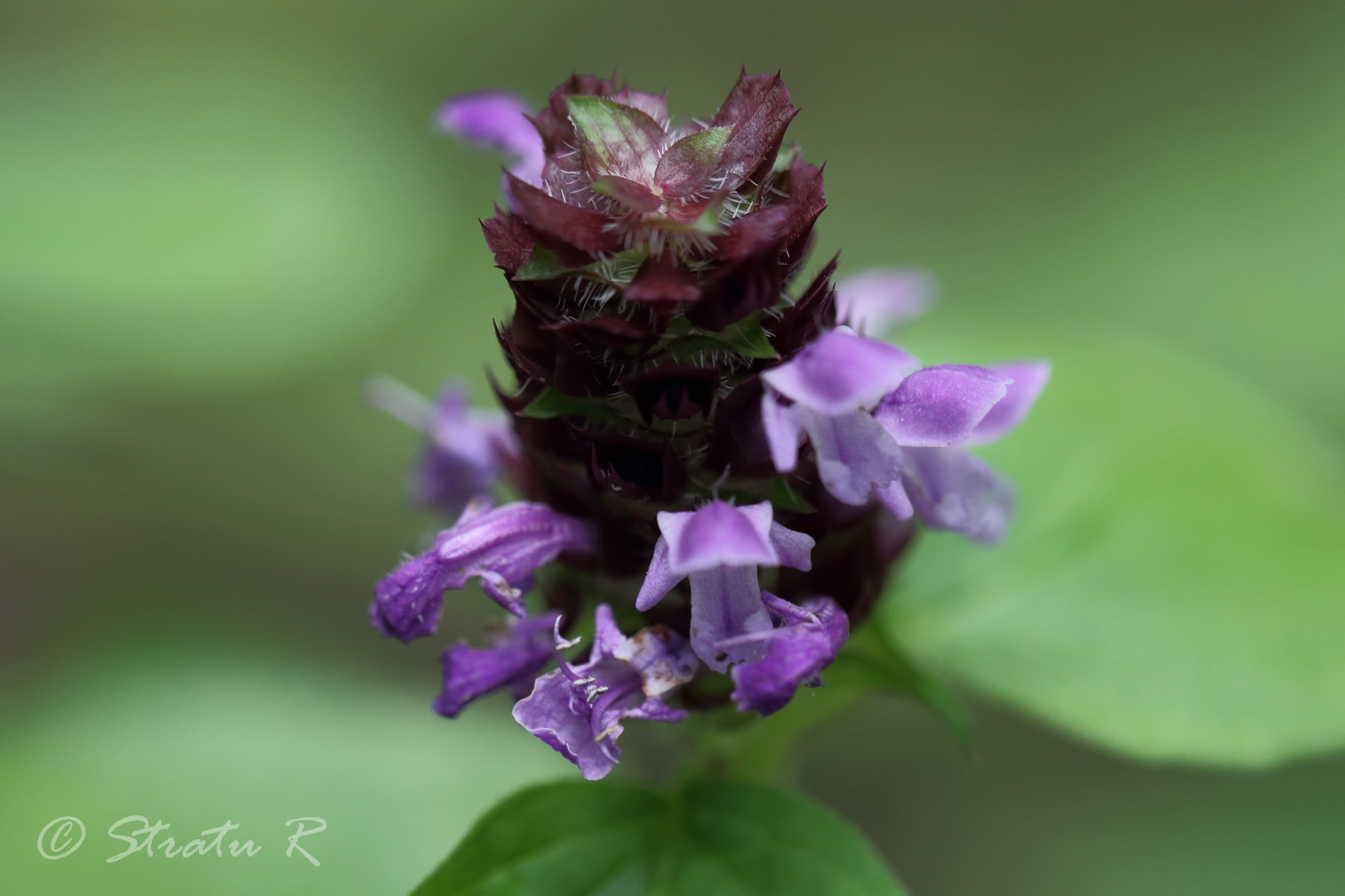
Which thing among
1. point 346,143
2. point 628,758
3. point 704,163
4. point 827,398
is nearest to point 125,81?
point 346,143

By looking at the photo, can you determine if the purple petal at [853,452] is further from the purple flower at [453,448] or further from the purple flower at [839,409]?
the purple flower at [453,448]

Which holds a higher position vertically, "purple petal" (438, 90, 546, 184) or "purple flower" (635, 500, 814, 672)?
"purple petal" (438, 90, 546, 184)

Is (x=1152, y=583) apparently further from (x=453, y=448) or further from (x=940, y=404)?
(x=453, y=448)

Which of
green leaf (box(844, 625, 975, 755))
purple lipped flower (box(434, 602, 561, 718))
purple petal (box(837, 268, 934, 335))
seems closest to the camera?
purple lipped flower (box(434, 602, 561, 718))

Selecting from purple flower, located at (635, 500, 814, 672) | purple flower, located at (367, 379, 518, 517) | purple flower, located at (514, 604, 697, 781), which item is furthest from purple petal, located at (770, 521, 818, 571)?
purple flower, located at (367, 379, 518, 517)

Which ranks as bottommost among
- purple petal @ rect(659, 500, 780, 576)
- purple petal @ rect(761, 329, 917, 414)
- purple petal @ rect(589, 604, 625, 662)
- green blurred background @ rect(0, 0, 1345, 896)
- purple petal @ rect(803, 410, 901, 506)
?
green blurred background @ rect(0, 0, 1345, 896)

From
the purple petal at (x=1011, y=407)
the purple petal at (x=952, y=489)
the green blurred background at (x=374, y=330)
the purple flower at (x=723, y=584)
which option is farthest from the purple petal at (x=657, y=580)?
the green blurred background at (x=374, y=330)

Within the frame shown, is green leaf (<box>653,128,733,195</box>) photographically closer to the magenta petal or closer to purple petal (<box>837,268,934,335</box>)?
the magenta petal
